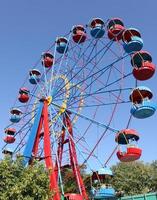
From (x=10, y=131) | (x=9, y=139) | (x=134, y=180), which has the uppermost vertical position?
(x=134, y=180)

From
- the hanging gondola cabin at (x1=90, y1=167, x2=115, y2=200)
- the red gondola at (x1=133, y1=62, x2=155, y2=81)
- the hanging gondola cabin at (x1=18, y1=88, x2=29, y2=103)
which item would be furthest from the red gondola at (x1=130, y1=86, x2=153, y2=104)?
the hanging gondola cabin at (x1=18, y1=88, x2=29, y2=103)

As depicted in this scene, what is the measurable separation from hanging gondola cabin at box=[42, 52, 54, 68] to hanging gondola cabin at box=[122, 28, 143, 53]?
7.24 m

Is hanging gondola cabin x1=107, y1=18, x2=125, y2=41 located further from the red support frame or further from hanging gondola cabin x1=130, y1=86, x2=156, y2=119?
the red support frame

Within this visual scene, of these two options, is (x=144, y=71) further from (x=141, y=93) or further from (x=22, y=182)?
(x=22, y=182)

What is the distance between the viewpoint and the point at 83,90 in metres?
29.4

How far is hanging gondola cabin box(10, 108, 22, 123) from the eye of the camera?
3241 cm

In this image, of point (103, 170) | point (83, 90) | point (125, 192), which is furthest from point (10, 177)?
point (125, 192)

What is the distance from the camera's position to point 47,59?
32.2 m

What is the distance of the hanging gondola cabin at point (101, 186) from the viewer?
939 inches

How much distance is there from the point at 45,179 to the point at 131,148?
20.0 ft

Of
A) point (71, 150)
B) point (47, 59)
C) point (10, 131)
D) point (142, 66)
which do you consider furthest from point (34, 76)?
point (142, 66)

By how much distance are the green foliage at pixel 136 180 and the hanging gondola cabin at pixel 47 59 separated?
1146 inches

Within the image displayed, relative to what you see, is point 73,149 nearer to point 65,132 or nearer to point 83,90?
point 65,132

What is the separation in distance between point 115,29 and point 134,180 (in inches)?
1313
